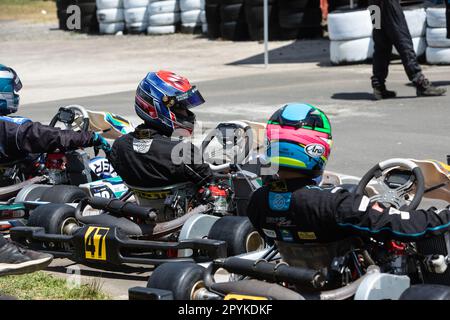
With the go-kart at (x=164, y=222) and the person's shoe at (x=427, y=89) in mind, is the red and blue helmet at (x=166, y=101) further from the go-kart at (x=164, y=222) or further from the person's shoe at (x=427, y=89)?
the person's shoe at (x=427, y=89)

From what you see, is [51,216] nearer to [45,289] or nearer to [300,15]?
[45,289]

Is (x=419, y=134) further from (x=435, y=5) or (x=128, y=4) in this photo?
(x=128, y=4)

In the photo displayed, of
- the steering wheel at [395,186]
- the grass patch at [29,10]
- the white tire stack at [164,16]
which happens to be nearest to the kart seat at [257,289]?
the steering wheel at [395,186]

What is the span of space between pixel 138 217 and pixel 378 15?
20.1ft

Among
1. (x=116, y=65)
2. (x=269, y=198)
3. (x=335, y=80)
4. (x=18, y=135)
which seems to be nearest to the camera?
(x=269, y=198)

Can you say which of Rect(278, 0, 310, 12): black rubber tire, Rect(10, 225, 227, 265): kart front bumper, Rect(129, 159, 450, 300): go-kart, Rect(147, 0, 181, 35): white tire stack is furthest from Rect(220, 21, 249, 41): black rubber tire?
Rect(129, 159, 450, 300): go-kart

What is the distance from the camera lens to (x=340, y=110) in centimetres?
1101

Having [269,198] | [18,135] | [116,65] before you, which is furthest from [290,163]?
[116,65]

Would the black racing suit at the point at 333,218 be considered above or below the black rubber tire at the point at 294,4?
above

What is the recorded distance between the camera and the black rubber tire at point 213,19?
20031 mm

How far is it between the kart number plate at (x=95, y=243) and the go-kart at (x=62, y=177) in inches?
37.7

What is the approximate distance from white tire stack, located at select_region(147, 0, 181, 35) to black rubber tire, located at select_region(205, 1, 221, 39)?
84.8 inches

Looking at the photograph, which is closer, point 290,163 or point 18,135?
point 290,163
